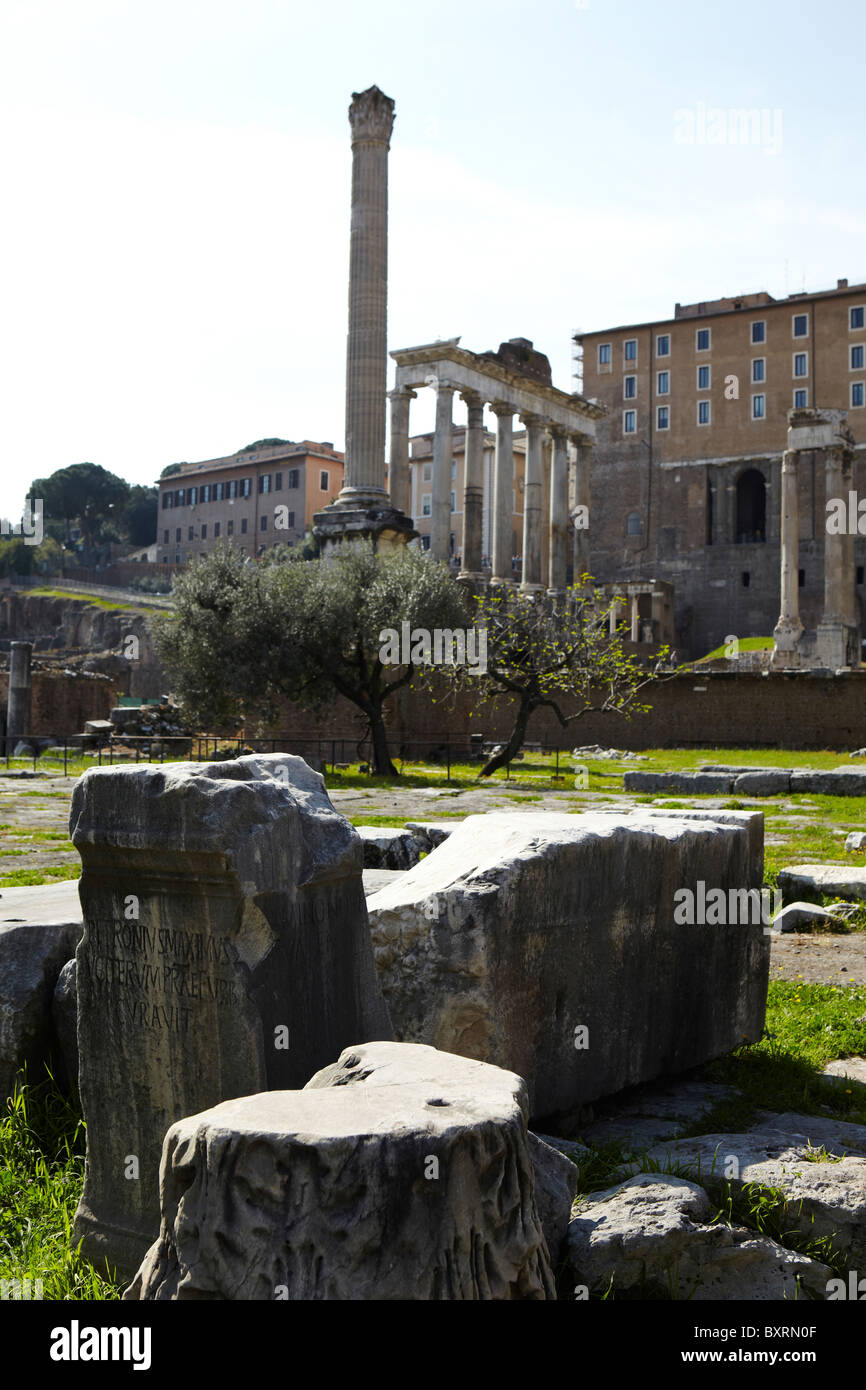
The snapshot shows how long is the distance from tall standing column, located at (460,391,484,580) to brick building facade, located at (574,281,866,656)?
2054cm

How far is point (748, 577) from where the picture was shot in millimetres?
59625

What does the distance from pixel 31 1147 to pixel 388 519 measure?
2448 centimetres

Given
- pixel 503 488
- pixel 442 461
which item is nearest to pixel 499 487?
pixel 503 488

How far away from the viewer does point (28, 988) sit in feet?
14.3

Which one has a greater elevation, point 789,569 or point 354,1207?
point 789,569

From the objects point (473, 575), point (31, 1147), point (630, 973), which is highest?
point (473, 575)

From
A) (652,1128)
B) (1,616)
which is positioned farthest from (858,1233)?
(1,616)

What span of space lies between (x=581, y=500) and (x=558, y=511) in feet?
3.98

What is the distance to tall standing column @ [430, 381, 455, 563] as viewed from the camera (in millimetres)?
40000

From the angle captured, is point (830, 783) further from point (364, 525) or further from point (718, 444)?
point (718, 444)

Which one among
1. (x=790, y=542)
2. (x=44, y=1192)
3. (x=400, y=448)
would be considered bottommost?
(x=44, y=1192)

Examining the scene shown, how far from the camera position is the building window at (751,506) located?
6319cm
